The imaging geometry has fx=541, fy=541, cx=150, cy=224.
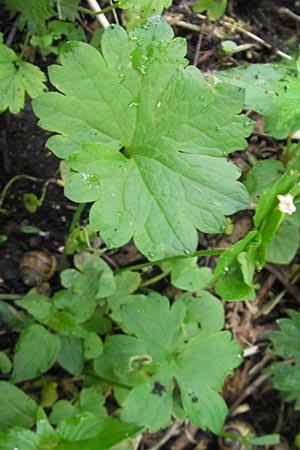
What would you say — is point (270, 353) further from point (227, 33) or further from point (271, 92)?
point (227, 33)

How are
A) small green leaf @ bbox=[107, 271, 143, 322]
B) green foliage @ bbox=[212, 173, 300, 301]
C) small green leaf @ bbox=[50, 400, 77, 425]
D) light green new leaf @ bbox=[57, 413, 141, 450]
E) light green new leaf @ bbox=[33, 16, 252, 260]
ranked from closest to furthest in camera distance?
green foliage @ bbox=[212, 173, 300, 301], light green new leaf @ bbox=[33, 16, 252, 260], light green new leaf @ bbox=[57, 413, 141, 450], small green leaf @ bbox=[50, 400, 77, 425], small green leaf @ bbox=[107, 271, 143, 322]

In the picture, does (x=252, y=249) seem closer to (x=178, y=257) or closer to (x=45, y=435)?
(x=178, y=257)

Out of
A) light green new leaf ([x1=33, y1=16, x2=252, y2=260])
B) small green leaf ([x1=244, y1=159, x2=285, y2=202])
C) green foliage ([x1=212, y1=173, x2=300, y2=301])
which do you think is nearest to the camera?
green foliage ([x1=212, y1=173, x2=300, y2=301])

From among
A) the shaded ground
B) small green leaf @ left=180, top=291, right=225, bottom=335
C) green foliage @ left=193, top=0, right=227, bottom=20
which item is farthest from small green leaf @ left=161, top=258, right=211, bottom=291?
green foliage @ left=193, top=0, right=227, bottom=20

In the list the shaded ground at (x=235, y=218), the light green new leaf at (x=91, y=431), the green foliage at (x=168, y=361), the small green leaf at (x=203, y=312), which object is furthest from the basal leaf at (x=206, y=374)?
the shaded ground at (x=235, y=218)

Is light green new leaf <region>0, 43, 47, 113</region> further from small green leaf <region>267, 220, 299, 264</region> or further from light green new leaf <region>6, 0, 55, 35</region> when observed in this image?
small green leaf <region>267, 220, 299, 264</region>

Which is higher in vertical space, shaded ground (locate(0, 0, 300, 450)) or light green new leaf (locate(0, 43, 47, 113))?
light green new leaf (locate(0, 43, 47, 113))

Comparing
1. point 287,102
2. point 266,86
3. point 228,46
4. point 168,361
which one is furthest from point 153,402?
point 228,46
